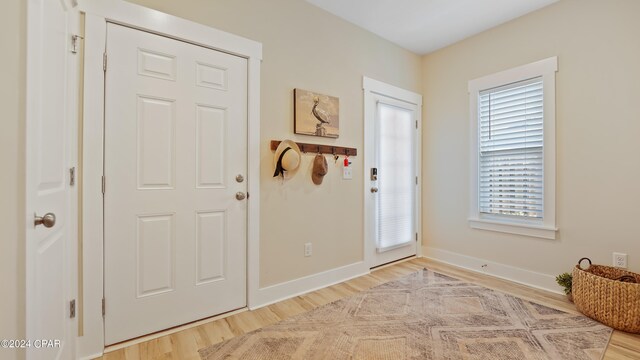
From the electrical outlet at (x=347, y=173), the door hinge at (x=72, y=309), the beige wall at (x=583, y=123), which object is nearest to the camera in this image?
the door hinge at (x=72, y=309)

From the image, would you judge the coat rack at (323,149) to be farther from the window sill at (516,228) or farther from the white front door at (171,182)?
the window sill at (516,228)

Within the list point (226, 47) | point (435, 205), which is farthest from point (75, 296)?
point (435, 205)

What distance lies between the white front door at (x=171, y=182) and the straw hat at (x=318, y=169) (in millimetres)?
654

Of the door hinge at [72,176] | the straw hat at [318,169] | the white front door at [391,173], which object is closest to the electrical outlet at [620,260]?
the white front door at [391,173]

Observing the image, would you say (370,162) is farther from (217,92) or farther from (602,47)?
(602,47)

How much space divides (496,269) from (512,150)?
125cm

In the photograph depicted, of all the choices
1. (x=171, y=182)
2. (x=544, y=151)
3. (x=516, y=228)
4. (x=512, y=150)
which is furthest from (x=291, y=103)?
(x=516, y=228)

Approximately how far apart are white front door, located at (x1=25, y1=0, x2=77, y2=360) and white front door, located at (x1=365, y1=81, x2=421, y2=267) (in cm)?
241

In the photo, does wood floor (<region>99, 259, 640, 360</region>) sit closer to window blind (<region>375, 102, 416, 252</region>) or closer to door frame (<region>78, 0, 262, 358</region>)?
door frame (<region>78, 0, 262, 358</region>)

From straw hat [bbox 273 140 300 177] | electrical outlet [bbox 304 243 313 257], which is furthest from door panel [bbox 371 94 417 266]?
straw hat [bbox 273 140 300 177]

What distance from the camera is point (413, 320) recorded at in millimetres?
2070

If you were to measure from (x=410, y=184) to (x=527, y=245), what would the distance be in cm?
133

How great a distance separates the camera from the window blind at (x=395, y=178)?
10.6ft

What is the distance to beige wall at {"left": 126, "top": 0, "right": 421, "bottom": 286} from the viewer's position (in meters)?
2.28
